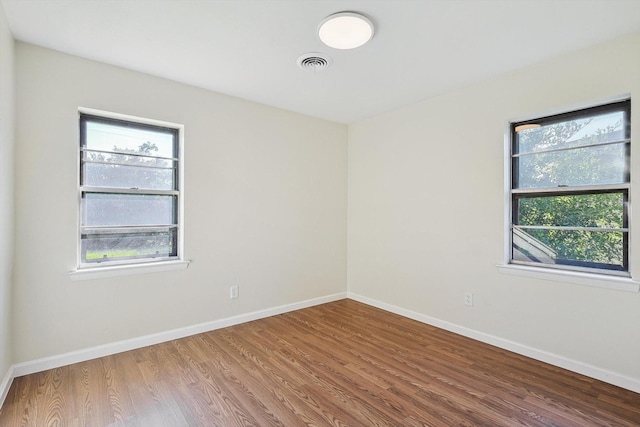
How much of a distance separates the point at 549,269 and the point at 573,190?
2.18ft

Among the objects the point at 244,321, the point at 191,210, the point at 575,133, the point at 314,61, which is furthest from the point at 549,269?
the point at 191,210

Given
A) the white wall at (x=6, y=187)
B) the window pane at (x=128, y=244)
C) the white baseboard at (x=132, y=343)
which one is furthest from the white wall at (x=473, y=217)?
the white wall at (x=6, y=187)

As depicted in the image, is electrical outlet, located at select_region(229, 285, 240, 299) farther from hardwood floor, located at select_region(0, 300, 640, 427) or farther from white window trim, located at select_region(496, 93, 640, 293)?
white window trim, located at select_region(496, 93, 640, 293)

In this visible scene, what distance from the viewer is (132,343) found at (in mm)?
2760

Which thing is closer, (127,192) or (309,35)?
(309,35)

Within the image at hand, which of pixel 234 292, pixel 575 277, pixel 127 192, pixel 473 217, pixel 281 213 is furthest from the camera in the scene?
pixel 281 213

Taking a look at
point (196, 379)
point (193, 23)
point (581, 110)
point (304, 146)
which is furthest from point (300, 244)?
point (581, 110)

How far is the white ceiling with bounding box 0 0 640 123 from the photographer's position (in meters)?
1.93

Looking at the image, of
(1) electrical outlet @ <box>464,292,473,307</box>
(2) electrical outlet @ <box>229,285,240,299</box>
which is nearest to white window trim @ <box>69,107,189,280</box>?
(2) electrical outlet @ <box>229,285,240,299</box>

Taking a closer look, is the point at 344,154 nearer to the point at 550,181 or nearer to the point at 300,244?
the point at 300,244

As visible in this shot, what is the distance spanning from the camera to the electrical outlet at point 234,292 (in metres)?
3.38

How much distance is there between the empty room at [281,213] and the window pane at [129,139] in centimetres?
2

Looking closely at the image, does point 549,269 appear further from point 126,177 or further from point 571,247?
point 126,177

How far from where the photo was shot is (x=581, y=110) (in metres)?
2.50
